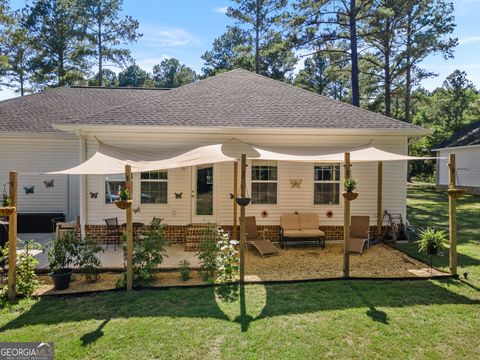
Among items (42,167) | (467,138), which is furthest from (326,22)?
(42,167)

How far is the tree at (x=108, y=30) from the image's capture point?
25.5 m

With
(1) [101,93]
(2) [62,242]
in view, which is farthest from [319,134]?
(1) [101,93]

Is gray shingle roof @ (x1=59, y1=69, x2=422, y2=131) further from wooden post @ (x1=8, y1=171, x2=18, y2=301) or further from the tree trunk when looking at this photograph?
the tree trunk

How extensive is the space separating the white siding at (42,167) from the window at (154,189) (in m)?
3.63

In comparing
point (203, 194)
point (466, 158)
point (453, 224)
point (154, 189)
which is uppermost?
point (466, 158)

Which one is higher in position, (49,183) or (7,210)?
(49,183)

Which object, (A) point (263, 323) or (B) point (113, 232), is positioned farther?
(B) point (113, 232)

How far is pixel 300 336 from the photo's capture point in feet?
14.5

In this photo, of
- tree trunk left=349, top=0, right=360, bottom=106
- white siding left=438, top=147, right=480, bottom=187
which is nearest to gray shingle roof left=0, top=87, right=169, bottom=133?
tree trunk left=349, top=0, right=360, bottom=106

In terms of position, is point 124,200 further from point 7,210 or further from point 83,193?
point 83,193

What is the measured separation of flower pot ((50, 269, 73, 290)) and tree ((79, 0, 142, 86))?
23783 millimetres

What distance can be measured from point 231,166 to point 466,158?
70.4 ft

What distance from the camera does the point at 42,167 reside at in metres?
11.5

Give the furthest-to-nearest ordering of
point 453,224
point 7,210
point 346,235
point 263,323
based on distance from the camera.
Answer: point 453,224 < point 346,235 < point 7,210 < point 263,323
